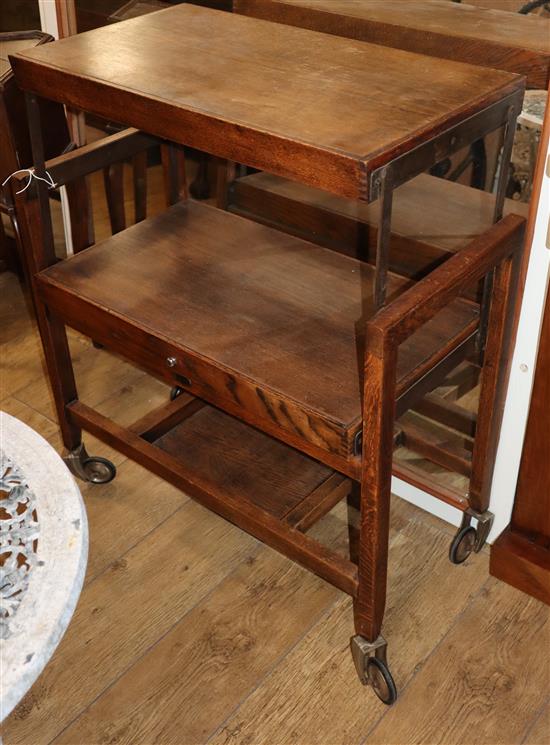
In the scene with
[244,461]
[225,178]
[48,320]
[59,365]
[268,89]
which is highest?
[268,89]

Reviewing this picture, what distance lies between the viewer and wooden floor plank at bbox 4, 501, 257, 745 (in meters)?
1.49

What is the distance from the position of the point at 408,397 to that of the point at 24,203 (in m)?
0.75

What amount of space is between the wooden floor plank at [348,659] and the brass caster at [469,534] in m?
0.03

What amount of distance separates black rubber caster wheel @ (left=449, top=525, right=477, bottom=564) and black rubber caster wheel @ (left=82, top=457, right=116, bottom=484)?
729 mm

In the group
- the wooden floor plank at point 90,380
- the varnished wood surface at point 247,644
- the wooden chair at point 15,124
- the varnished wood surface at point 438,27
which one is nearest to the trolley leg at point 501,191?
the varnished wood surface at point 438,27

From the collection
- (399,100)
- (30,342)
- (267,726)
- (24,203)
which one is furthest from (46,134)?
(267,726)

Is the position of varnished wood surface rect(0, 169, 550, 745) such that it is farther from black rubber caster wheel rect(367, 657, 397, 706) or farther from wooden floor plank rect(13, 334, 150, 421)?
wooden floor plank rect(13, 334, 150, 421)

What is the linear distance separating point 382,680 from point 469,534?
0.36m

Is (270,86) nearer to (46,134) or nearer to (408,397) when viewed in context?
(408,397)

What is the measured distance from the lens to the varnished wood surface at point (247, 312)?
1.32 m

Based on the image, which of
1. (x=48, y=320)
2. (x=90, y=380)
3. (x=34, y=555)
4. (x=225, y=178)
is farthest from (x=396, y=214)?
(x=34, y=555)

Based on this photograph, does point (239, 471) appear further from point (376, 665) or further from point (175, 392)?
point (376, 665)

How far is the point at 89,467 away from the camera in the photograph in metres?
1.92

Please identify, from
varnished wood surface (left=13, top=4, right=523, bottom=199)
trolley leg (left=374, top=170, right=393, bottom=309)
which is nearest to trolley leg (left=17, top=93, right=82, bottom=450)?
varnished wood surface (left=13, top=4, right=523, bottom=199)
